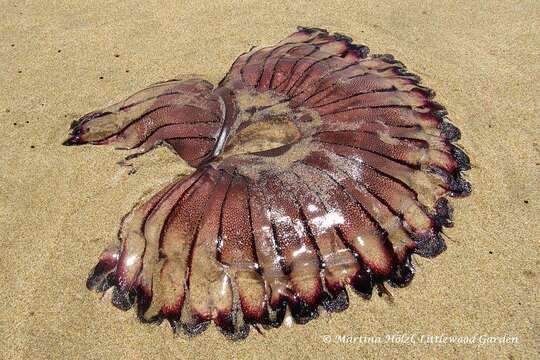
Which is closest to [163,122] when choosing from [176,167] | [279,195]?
[176,167]

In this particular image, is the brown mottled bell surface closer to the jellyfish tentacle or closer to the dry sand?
the jellyfish tentacle

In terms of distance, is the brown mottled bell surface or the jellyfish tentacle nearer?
the brown mottled bell surface

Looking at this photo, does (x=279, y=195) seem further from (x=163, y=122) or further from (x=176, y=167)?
(x=163, y=122)

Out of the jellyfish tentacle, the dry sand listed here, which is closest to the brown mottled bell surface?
the jellyfish tentacle

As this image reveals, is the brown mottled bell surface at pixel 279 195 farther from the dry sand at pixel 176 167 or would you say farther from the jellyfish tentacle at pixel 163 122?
the dry sand at pixel 176 167

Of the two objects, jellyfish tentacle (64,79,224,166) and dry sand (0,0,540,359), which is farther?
jellyfish tentacle (64,79,224,166)
